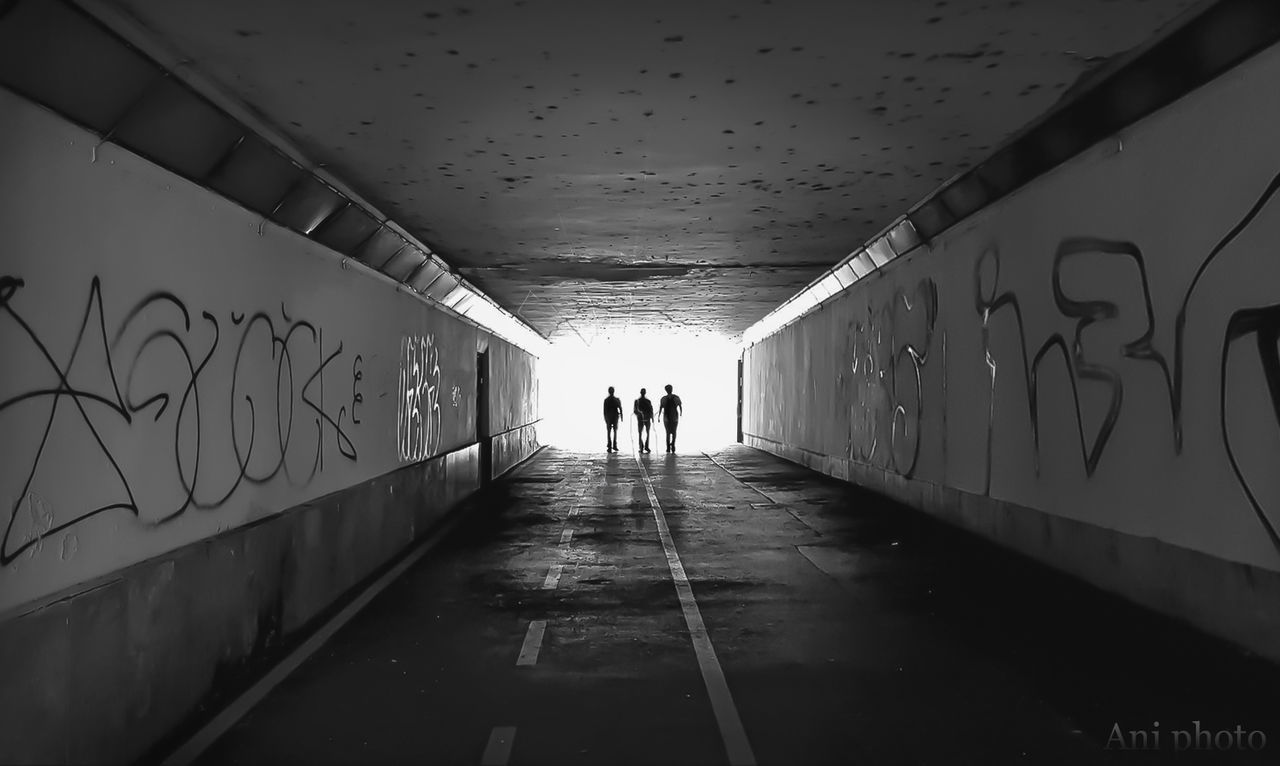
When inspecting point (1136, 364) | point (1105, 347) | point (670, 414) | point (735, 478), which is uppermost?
point (1105, 347)

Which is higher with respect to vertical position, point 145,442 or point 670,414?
point 145,442

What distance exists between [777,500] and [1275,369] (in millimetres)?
11104

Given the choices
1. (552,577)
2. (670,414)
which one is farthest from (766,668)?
(670,414)

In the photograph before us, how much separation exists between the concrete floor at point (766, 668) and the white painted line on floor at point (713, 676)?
0.06 m

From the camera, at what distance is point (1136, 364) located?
7527 millimetres

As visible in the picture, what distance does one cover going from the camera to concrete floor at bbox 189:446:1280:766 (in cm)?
500

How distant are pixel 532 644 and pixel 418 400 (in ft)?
24.3

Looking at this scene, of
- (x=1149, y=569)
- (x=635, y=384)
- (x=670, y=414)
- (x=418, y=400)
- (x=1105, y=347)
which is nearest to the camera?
(x=1149, y=569)

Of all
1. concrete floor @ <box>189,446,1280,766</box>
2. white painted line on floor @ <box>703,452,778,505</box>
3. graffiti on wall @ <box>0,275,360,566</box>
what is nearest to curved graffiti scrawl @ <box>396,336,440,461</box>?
concrete floor @ <box>189,446,1280,766</box>

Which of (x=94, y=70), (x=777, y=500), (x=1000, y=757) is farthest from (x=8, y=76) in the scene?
(x=777, y=500)

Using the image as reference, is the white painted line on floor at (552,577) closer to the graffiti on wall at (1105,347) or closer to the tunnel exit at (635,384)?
the graffiti on wall at (1105,347)

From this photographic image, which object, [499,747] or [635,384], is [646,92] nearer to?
[499,747]

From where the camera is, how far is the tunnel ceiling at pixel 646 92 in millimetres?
5289

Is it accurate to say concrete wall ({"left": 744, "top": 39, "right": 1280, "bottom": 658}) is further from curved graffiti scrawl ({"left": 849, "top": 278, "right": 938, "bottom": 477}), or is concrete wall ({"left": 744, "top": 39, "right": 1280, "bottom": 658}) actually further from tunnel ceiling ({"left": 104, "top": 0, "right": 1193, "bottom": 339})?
tunnel ceiling ({"left": 104, "top": 0, "right": 1193, "bottom": 339})
